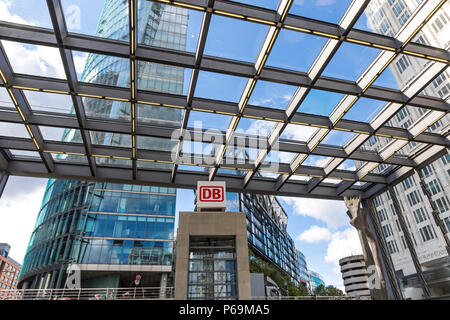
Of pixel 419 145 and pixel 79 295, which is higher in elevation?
pixel 419 145

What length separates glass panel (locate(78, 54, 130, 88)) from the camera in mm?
11922

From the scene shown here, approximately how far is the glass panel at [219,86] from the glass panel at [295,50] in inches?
65.3

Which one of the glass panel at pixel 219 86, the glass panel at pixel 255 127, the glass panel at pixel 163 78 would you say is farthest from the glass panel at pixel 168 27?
the glass panel at pixel 255 127

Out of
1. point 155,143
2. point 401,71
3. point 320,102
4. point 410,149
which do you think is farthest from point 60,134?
point 410,149

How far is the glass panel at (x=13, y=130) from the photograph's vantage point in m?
14.0

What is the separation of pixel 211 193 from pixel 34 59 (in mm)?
10120

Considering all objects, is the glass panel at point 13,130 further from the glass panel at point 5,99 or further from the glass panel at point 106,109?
the glass panel at point 106,109

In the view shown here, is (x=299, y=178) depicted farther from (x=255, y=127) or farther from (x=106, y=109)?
(x=106, y=109)

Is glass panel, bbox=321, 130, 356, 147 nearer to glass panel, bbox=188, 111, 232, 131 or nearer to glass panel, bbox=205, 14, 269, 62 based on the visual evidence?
glass panel, bbox=188, 111, 232, 131

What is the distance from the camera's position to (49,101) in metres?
13.2

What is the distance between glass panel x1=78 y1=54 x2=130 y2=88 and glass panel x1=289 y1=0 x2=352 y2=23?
671cm

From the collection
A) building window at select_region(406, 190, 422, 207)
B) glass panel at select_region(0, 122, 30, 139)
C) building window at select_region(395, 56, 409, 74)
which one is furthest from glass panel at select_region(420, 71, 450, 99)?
glass panel at select_region(0, 122, 30, 139)

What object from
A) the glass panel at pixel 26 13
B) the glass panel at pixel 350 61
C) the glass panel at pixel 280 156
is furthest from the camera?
the glass panel at pixel 280 156
